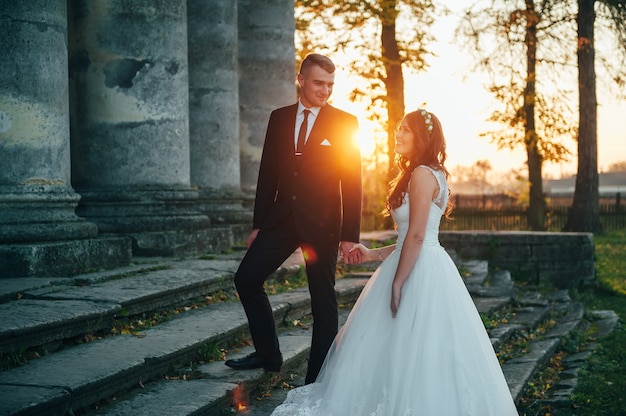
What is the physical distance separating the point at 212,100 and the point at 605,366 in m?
6.24

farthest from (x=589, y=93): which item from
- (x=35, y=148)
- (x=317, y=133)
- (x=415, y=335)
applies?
(x=415, y=335)

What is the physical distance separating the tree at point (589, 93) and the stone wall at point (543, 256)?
8.51m

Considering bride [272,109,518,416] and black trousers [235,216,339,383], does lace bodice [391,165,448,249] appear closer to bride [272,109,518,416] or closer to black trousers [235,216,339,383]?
bride [272,109,518,416]

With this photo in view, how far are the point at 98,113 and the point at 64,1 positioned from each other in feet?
5.28

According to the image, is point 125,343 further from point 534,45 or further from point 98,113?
point 534,45

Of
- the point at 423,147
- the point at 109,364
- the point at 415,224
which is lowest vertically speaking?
the point at 109,364

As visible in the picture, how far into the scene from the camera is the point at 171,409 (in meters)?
4.46

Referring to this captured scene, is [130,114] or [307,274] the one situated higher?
[130,114]

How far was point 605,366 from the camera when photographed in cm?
749

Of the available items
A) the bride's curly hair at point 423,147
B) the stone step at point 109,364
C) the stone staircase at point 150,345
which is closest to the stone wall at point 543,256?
the stone staircase at point 150,345

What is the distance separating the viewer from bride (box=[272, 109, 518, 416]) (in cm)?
427

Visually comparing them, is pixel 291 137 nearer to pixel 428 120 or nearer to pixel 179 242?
pixel 428 120

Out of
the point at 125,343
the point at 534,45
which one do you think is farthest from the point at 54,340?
the point at 534,45

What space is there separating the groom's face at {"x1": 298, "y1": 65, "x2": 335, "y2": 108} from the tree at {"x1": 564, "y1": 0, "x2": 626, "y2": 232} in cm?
1796
